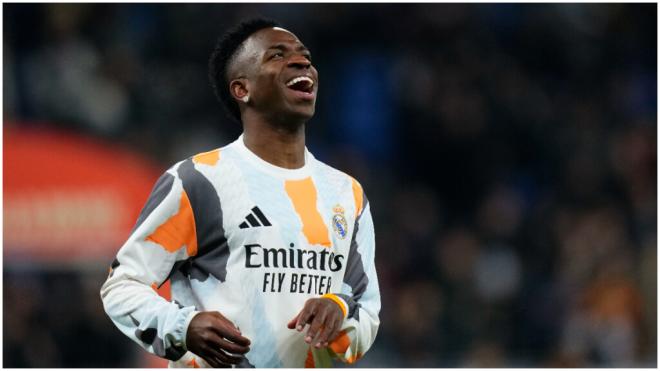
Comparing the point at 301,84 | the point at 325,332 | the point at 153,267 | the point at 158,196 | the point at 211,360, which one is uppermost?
the point at 301,84

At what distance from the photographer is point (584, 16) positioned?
14.1m

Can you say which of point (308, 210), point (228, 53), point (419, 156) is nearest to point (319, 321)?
point (308, 210)

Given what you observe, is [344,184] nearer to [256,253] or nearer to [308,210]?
[308,210]

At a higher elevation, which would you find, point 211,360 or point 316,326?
point 316,326

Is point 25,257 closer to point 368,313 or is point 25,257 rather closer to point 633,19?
point 368,313

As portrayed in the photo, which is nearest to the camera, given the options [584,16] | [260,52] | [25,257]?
[260,52]

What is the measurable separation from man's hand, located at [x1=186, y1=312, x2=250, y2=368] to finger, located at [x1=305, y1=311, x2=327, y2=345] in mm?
211

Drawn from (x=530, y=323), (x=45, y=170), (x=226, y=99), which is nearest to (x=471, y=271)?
(x=530, y=323)

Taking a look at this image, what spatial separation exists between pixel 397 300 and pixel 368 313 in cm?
631

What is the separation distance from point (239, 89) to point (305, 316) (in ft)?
3.08

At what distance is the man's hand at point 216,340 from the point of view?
4.04 metres

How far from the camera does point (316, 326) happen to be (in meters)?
4.18

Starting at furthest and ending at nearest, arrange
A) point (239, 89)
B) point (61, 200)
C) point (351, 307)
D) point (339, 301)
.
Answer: point (61, 200) < point (239, 89) < point (351, 307) < point (339, 301)

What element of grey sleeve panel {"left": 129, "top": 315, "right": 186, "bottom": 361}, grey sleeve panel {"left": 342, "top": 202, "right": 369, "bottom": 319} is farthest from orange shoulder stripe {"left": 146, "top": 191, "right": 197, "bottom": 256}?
grey sleeve panel {"left": 342, "top": 202, "right": 369, "bottom": 319}
